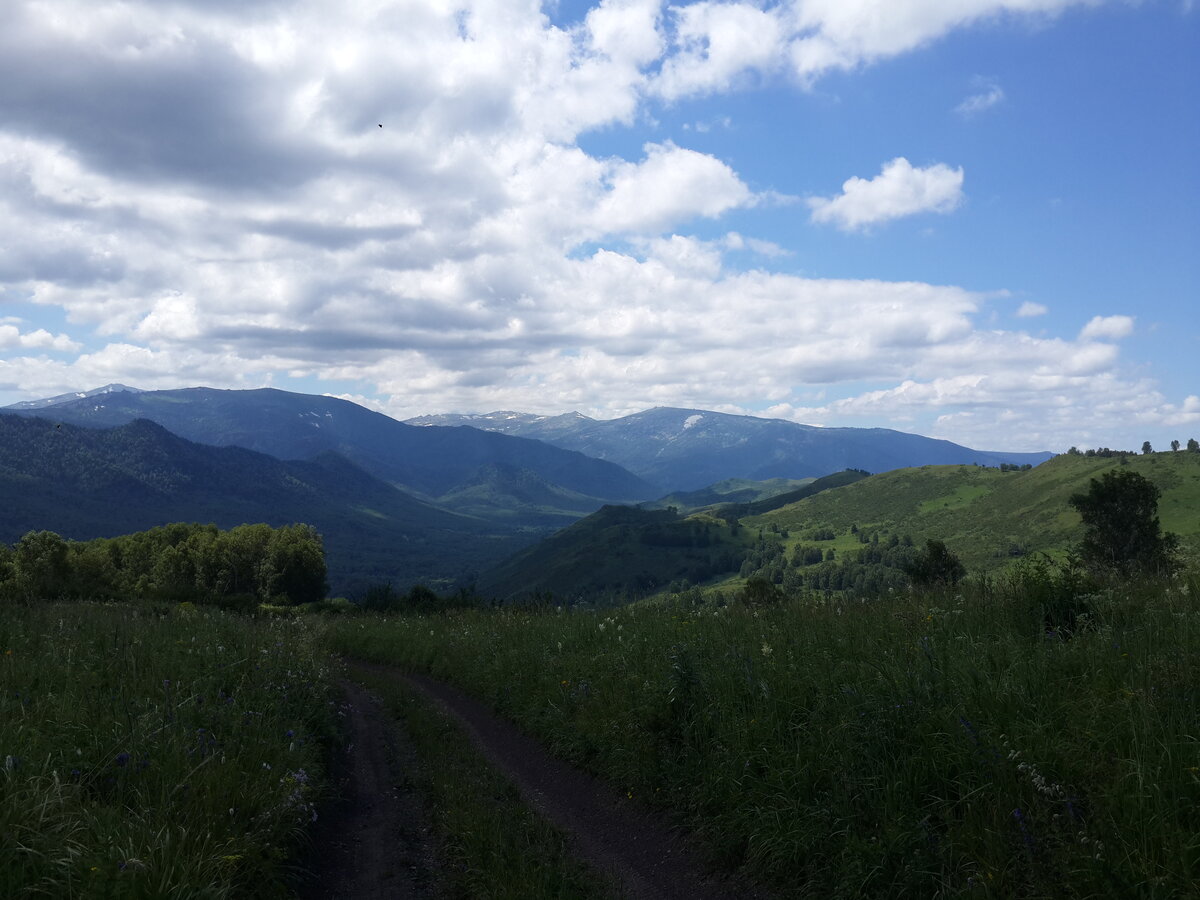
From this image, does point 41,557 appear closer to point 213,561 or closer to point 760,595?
point 213,561

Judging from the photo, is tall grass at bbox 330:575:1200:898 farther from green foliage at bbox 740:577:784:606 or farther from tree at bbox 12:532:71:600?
tree at bbox 12:532:71:600

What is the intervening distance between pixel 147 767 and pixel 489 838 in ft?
10.1

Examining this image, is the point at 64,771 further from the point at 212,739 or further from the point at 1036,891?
the point at 1036,891

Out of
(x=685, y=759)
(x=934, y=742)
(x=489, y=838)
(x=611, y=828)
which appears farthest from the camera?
(x=685, y=759)

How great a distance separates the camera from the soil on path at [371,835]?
20.5 feet

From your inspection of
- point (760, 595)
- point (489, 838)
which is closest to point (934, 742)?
point (489, 838)

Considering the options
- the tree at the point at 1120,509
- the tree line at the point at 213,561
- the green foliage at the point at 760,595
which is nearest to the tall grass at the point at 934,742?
the green foliage at the point at 760,595

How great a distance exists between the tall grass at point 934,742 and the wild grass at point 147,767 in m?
3.94

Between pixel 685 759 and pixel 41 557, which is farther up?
pixel 685 759

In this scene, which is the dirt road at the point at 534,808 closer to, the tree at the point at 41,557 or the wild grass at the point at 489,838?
the wild grass at the point at 489,838

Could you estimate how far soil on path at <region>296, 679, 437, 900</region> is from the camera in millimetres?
6261

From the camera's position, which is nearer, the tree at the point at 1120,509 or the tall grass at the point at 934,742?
the tall grass at the point at 934,742

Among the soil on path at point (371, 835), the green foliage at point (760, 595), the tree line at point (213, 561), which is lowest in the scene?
the tree line at point (213, 561)

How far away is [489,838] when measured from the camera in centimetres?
668
